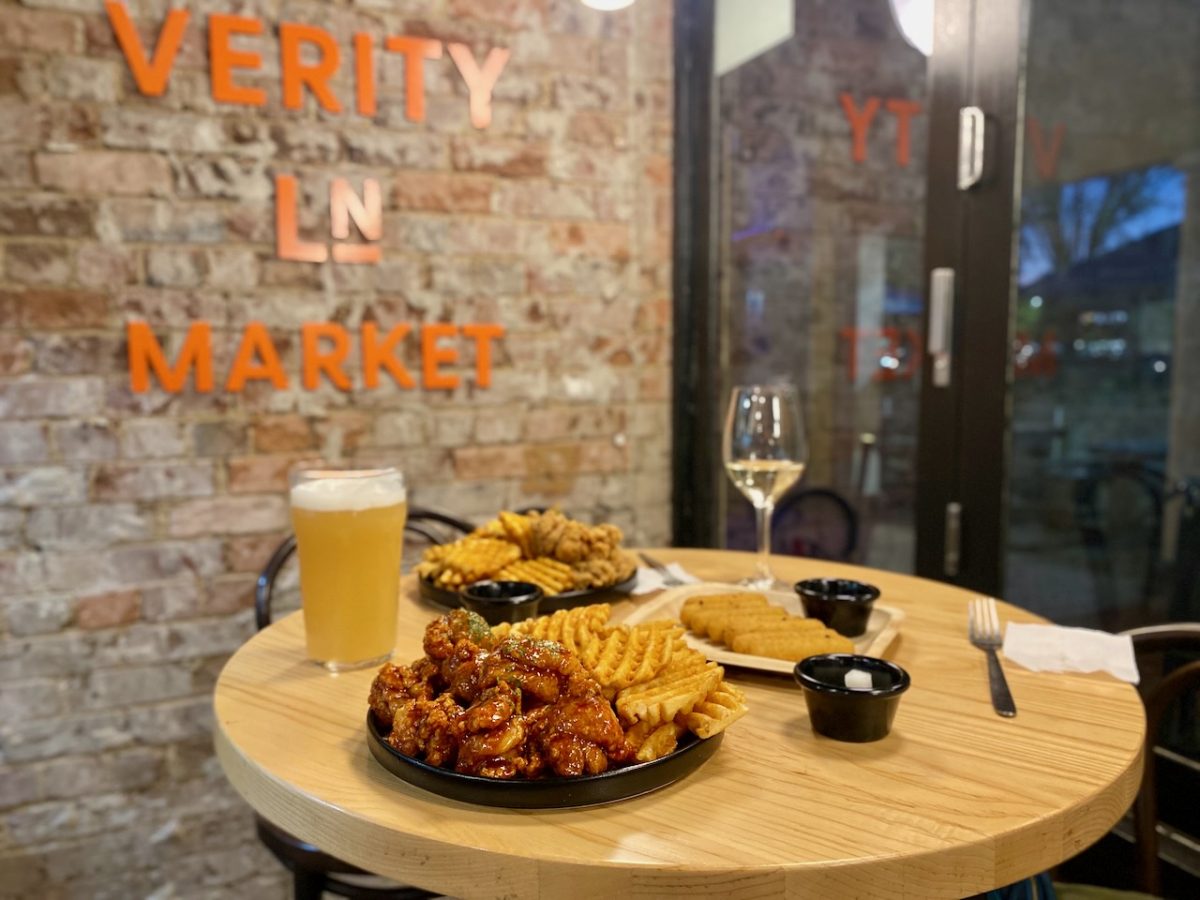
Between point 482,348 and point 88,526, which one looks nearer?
point 88,526

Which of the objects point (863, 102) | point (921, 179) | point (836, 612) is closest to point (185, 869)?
point (836, 612)

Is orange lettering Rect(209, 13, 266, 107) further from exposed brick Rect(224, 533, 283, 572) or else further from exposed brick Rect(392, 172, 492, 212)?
exposed brick Rect(224, 533, 283, 572)

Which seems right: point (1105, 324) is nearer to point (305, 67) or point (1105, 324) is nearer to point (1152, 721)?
point (1152, 721)

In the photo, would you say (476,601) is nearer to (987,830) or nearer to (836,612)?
(836,612)

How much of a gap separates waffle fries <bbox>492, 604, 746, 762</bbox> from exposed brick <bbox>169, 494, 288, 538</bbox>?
164 cm

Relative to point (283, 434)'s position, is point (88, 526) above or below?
below

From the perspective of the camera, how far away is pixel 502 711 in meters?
0.77

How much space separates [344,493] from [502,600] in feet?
0.81

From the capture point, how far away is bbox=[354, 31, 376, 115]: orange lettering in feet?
8.05

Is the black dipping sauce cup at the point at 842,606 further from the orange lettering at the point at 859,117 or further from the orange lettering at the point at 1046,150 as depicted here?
the orange lettering at the point at 859,117

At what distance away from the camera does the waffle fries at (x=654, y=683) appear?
0.78m

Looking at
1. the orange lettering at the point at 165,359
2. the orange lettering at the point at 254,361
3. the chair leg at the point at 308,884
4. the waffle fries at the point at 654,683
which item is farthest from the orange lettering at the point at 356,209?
the waffle fries at the point at 654,683

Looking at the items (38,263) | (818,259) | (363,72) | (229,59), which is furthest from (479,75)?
(38,263)

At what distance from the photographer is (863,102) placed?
2.48 m
